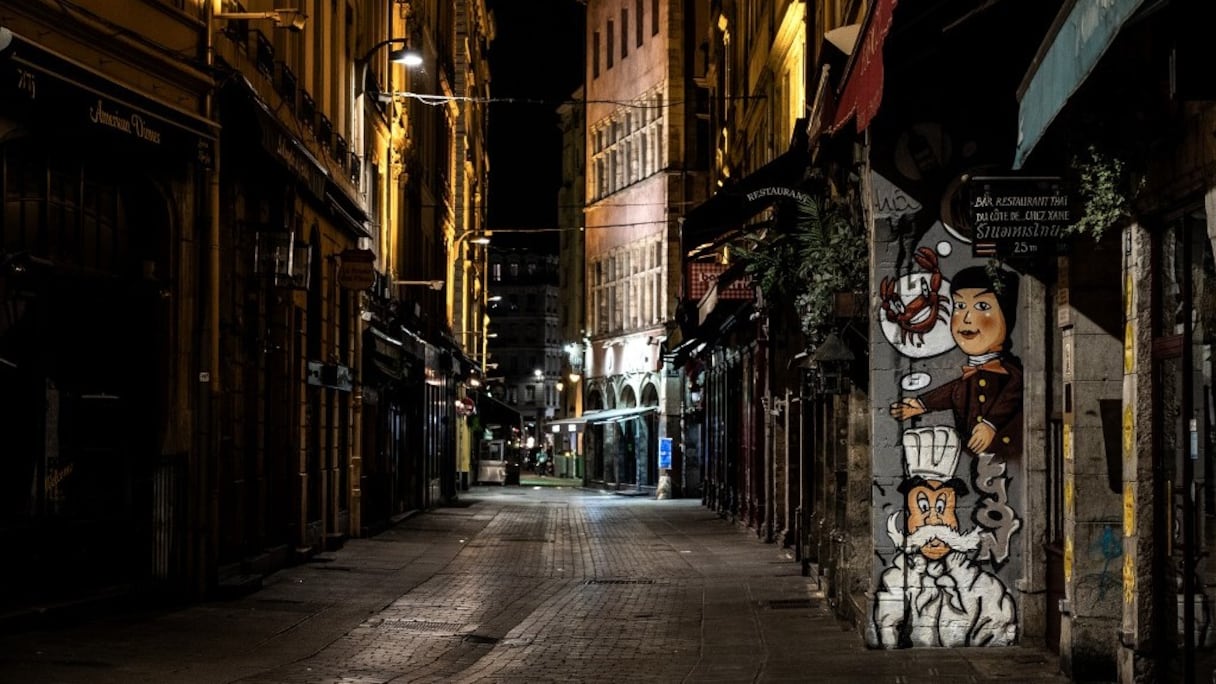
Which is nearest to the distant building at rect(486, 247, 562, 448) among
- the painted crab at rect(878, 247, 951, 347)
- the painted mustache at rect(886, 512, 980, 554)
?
the painted mustache at rect(886, 512, 980, 554)

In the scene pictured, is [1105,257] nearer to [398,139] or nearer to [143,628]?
[143,628]

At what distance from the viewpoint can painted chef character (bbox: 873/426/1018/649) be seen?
12.7 meters

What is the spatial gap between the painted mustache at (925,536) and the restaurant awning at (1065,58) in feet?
16.3

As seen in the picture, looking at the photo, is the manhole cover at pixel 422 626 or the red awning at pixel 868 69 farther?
the manhole cover at pixel 422 626

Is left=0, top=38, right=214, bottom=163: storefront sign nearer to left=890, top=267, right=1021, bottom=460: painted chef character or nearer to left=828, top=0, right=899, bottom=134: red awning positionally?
left=828, top=0, right=899, bottom=134: red awning

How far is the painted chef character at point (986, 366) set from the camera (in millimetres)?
12797

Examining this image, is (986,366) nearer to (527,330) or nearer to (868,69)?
(868,69)

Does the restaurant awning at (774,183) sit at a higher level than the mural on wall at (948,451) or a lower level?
higher

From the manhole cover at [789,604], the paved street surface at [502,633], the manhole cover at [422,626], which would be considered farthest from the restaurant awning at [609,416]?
the manhole cover at [422,626]

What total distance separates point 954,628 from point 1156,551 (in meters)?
3.59

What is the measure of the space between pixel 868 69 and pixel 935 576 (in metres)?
4.07

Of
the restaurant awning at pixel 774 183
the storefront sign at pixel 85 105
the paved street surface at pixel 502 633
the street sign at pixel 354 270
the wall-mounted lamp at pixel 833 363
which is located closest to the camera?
the paved street surface at pixel 502 633

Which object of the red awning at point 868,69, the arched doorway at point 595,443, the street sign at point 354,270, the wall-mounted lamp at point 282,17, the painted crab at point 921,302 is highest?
the wall-mounted lamp at point 282,17

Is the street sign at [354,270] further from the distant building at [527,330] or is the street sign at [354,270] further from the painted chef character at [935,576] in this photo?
the distant building at [527,330]
